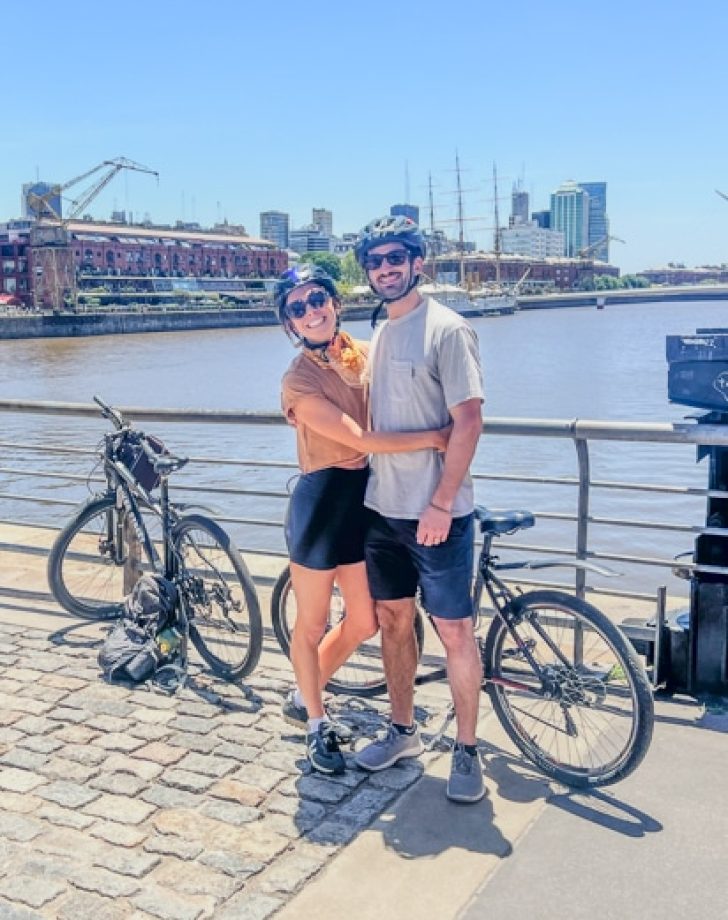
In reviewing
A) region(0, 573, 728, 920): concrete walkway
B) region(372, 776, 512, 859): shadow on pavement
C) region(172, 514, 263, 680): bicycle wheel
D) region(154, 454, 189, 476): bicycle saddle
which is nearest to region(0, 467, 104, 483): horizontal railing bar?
region(154, 454, 189, 476): bicycle saddle

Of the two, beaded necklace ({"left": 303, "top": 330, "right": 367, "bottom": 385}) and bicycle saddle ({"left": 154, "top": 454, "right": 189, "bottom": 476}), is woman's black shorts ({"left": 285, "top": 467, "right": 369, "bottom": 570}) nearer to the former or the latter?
beaded necklace ({"left": 303, "top": 330, "right": 367, "bottom": 385})

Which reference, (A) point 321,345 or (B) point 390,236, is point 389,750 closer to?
(A) point 321,345

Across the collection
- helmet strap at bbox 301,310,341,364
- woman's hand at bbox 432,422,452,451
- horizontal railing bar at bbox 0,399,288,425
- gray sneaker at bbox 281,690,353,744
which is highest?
helmet strap at bbox 301,310,341,364

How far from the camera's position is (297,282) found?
11.8 ft

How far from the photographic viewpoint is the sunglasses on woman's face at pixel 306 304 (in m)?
3.60

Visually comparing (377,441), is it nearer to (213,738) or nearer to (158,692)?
(213,738)

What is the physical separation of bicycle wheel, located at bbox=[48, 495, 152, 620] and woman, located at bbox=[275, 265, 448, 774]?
80.6 inches

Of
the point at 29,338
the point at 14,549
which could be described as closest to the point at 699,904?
the point at 14,549

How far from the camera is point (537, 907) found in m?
2.90

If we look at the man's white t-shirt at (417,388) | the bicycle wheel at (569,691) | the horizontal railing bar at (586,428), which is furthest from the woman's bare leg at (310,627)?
the horizontal railing bar at (586,428)

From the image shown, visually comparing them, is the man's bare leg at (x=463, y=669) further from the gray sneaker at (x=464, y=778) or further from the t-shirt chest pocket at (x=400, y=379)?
the t-shirt chest pocket at (x=400, y=379)

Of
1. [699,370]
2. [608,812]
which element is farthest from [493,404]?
[608,812]

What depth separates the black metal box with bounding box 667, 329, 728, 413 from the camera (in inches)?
166

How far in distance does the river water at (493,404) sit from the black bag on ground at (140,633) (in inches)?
159
